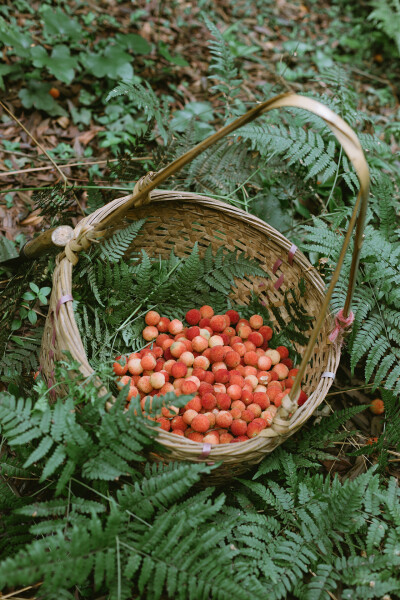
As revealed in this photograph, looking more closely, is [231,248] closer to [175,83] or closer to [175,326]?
[175,326]

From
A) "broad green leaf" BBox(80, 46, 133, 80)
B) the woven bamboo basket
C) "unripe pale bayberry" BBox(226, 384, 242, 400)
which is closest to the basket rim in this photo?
the woven bamboo basket

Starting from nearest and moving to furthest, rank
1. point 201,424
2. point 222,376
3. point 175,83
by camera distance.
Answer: point 201,424 → point 222,376 → point 175,83

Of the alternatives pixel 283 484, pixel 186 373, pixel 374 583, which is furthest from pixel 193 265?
pixel 374 583

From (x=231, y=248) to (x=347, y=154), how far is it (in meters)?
1.18

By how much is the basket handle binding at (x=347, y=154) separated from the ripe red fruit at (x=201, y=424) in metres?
0.44

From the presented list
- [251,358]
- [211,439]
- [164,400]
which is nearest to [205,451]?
[164,400]

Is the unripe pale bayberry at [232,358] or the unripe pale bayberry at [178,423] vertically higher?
the unripe pale bayberry at [232,358]

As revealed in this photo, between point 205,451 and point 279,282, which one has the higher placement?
point 279,282

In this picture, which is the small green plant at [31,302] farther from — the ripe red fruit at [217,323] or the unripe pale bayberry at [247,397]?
the unripe pale bayberry at [247,397]

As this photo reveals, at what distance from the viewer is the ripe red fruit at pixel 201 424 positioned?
6.52 ft

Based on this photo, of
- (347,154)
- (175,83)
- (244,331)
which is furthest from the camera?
(175,83)

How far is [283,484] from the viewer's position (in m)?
2.00

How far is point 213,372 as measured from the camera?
233 centimetres

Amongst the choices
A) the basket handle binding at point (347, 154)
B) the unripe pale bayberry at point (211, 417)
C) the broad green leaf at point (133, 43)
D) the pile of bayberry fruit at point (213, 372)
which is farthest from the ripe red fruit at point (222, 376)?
the broad green leaf at point (133, 43)
